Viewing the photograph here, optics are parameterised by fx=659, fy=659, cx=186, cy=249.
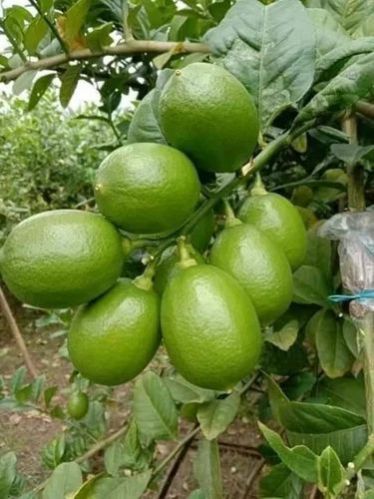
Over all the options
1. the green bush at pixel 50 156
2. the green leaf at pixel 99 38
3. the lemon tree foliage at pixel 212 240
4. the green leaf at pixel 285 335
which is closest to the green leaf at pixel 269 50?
the lemon tree foliage at pixel 212 240

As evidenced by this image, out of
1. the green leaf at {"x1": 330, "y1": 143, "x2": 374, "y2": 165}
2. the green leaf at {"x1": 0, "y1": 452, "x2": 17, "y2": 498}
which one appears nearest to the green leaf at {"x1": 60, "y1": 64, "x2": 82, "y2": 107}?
the green leaf at {"x1": 330, "y1": 143, "x2": 374, "y2": 165}

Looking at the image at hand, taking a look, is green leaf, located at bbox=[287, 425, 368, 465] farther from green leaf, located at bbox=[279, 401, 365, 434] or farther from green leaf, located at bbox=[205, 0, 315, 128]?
green leaf, located at bbox=[205, 0, 315, 128]

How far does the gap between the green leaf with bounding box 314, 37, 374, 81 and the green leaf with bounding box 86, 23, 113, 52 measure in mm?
313

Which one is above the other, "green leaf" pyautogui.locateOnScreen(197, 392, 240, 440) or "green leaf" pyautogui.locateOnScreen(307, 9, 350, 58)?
"green leaf" pyautogui.locateOnScreen(307, 9, 350, 58)

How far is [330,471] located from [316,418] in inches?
4.1

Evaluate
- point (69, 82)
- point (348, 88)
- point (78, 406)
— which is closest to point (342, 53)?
point (348, 88)

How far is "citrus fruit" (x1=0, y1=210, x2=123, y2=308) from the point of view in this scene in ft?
1.72

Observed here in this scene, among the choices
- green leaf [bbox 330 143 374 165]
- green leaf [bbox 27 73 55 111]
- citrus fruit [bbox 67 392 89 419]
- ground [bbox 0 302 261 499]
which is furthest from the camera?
ground [bbox 0 302 261 499]

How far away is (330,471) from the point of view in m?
0.51

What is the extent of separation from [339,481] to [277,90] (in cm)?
38

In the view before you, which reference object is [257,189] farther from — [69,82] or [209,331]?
[69,82]

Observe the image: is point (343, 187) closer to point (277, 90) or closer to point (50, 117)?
point (277, 90)

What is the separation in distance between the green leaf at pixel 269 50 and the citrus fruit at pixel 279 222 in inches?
3.6

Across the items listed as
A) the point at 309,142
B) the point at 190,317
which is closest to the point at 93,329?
the point at 190,317
